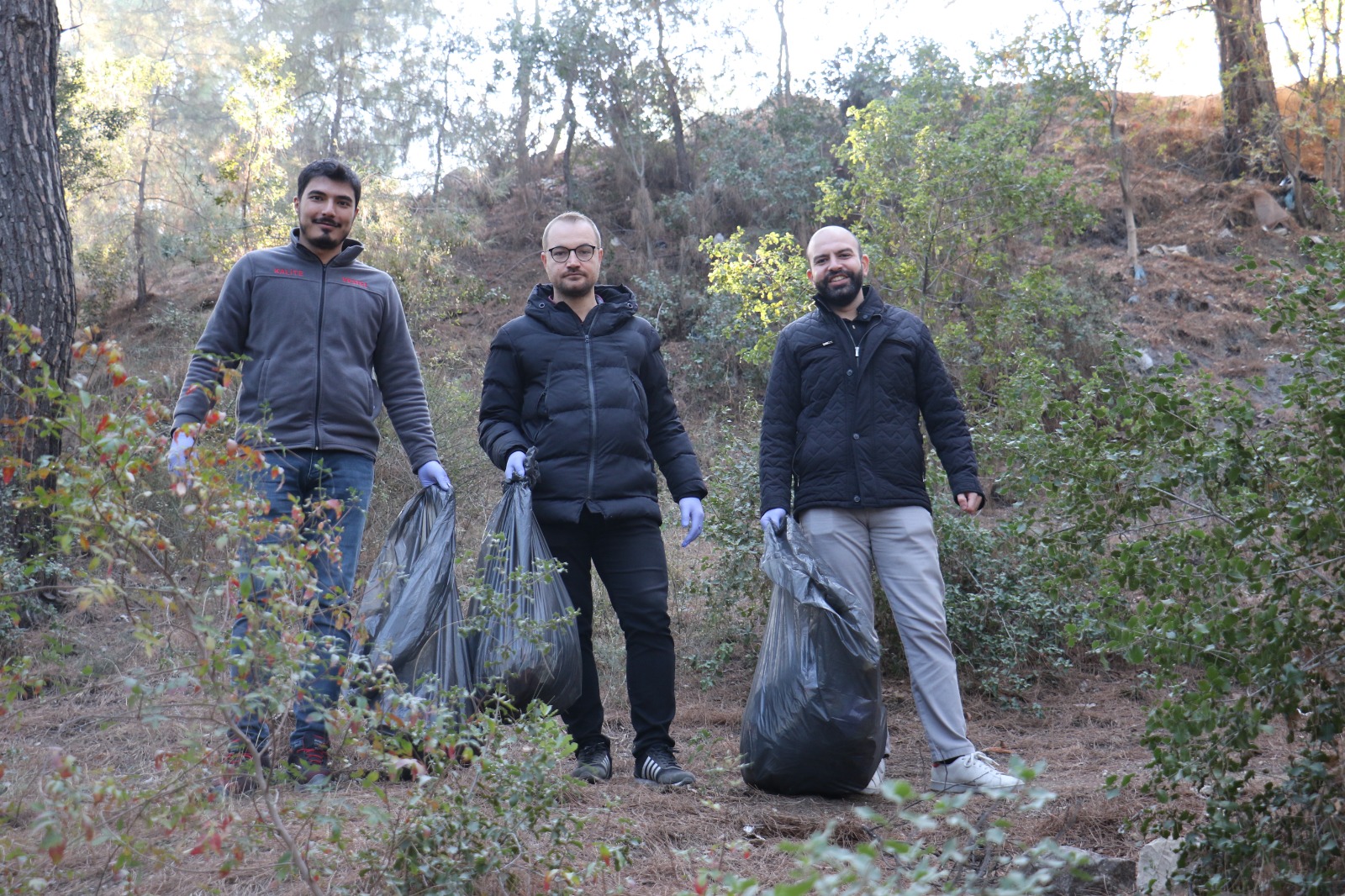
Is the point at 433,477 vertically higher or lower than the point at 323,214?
lower

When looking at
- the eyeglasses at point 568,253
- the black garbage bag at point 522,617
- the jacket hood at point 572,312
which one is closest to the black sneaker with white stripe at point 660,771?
the black garbage bag at point 522,617

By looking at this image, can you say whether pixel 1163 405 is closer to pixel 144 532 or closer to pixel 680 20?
pixel 144 532

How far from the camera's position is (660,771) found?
11.3 ft

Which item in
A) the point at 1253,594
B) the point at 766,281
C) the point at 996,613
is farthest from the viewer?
the point at 766,281

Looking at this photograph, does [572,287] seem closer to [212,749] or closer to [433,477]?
[433,477]

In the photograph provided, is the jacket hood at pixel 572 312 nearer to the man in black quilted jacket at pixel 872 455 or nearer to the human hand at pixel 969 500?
the man in black quilted jacket at pixel 872 455

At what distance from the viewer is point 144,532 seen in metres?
1.86

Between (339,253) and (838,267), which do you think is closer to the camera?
(339,253)

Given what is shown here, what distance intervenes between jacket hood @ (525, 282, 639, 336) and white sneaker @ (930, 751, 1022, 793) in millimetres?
1805

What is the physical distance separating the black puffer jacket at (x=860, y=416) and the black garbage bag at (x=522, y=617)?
2.77ft

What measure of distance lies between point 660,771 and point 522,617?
82cm

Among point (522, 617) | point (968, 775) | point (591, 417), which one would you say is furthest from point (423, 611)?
point (968, 775)

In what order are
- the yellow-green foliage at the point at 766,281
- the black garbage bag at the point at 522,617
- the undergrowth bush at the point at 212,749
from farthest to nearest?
the yellow-green foliage at the point at 766,281, the black garbage bag at the point at 522,617, the undergrowth bush at the point at 212,749

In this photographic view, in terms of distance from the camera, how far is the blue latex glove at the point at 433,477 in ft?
11.2
